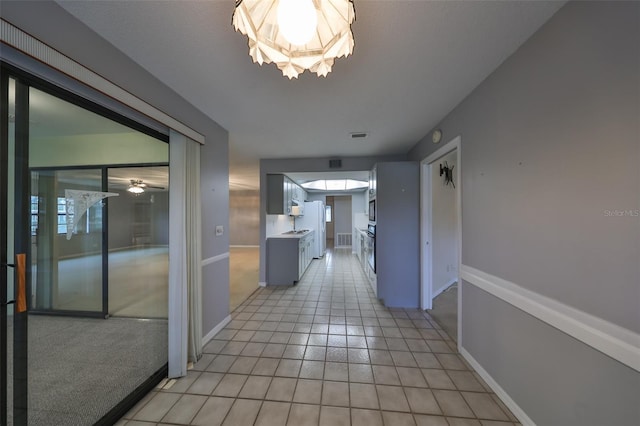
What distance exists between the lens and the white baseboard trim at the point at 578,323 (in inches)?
36.9

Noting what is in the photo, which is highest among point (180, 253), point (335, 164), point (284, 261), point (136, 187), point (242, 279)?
point (335, 164)

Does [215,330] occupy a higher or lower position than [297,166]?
lower

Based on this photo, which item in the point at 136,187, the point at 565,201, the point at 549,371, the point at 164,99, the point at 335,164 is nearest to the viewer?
the point at 565,201

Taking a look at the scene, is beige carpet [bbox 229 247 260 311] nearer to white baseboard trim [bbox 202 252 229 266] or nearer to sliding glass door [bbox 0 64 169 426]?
white baseboard trim [bbox 202 252 229 266]

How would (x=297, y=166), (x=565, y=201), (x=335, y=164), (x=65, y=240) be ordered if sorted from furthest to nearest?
1. (x=297, y=166)
2. (x=335, y=164)
3. (x=65, y=240)
4. (x=565, y=201)

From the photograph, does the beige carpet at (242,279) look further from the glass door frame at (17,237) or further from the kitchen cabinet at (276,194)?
the glass door frame at (17,237)

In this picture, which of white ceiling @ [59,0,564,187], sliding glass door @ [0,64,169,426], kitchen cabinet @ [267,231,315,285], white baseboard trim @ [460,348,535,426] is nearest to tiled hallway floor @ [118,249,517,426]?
white baseboard trim @ [460,348,535,426]

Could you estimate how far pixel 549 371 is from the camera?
130 cm

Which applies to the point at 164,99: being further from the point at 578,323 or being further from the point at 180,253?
the point at 578,323

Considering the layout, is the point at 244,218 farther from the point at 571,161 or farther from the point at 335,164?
the point at 571,161

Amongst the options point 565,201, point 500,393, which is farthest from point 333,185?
point 565,201

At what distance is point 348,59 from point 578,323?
2052 mm

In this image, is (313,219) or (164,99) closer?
(164,99)

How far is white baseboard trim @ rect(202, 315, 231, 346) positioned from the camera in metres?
2.42
